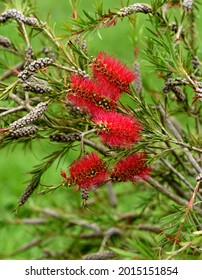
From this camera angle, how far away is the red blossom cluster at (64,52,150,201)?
936 millimetres

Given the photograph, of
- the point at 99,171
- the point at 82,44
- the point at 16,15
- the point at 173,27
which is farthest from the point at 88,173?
the point at 173,27

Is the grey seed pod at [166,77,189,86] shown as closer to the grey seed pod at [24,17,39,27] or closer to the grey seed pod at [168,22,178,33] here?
the grey seed pod at [168,22,178,33]

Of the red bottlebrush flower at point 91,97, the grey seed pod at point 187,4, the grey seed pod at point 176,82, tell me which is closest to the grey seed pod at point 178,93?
the grey seed pod at point 176,82

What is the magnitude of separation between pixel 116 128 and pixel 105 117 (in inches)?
1.0

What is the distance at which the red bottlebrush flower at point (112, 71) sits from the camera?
961mm

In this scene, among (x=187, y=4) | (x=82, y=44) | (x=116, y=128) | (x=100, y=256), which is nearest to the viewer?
(x=116, y=128)

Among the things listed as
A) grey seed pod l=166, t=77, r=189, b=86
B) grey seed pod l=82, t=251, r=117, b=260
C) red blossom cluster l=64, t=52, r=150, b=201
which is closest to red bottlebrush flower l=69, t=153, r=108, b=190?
red blossom cluster l=64, t=52, r=150, b=201

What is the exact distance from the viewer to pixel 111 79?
961mm

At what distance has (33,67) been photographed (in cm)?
98

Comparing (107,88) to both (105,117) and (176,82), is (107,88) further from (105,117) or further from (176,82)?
(176,82)

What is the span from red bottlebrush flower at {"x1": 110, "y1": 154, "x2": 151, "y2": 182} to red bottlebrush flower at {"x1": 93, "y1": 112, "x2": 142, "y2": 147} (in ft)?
0.12

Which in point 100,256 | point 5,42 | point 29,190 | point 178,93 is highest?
point 5,42
